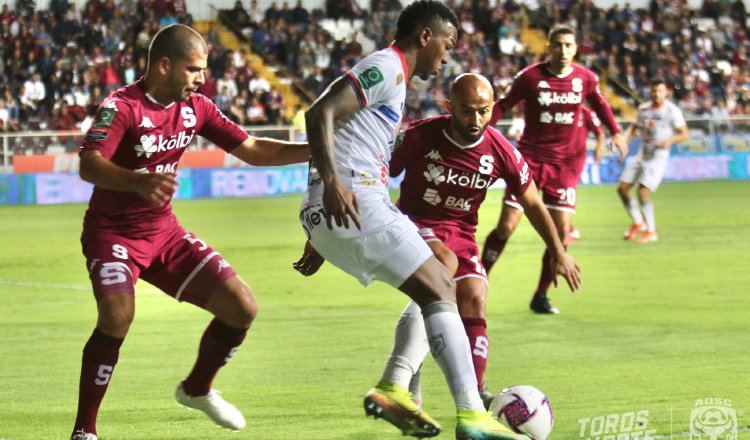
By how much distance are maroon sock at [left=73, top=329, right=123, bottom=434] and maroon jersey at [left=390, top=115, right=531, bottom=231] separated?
1963mm

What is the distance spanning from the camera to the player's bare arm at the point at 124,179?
554 centimetres

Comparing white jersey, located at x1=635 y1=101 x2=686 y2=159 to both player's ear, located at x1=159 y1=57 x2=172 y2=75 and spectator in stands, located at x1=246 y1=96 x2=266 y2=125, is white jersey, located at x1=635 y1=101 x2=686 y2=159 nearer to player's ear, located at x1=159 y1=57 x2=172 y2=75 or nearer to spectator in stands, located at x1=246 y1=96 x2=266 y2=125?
spectator in stands, located at x1=246 y1=96 x2=266 y2=125

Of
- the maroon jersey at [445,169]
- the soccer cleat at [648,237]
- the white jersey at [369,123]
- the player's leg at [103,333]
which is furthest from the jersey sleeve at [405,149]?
the soccer cleat at [648,237]

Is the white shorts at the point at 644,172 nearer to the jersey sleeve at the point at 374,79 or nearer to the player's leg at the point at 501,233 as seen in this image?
the player's leg at the point at 501,233

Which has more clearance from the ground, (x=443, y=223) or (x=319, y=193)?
(x=319, y=193)

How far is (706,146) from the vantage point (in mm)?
31000

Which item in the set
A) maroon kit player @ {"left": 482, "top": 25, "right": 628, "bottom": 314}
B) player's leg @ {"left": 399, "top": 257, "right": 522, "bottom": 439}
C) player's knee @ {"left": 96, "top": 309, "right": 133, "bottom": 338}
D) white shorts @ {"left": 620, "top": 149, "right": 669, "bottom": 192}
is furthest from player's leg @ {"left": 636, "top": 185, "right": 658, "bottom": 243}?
player's knee @ {"left": 96, "top": 309, "right": 133, "bottom": 338}

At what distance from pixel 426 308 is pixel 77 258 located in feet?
34.3

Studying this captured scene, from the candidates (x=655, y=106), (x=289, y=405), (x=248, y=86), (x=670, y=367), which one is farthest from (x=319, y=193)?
(x=248, y=86)

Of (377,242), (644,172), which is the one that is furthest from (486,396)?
(644,172)

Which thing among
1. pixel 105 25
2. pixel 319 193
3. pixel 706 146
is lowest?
pixel 706 146

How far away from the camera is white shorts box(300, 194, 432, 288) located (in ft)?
17.5

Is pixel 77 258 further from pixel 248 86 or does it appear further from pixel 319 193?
pixel 248 86

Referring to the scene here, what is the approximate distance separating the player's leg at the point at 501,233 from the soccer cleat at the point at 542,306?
18.9 inches
